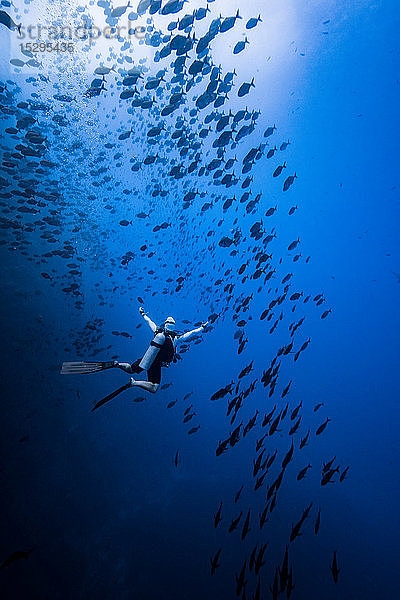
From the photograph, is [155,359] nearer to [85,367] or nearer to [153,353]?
[153,353]

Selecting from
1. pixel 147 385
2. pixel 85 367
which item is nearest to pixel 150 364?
pixel 147 385

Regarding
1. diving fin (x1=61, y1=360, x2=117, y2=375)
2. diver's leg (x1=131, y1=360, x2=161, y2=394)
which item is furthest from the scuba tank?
diving fin (x1=61, y1=360, x2=117, y2=375)

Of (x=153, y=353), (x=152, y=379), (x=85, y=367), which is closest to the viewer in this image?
(x=153, y=353)

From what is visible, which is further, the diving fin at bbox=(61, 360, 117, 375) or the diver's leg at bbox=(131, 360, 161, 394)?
the diver's leg at bbox=(131, 360, 161, 394)

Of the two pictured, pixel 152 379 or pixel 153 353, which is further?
pixel 152 379

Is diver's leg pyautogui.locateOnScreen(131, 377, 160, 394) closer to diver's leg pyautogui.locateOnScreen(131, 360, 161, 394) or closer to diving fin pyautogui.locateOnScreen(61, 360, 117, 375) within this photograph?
diver's leg pyautogui.locateOnScreen(131, 360, 161, 394)

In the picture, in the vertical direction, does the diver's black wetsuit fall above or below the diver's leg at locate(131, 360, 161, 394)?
above

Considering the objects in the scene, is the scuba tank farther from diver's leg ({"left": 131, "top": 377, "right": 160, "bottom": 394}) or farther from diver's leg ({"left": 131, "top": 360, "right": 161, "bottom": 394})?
diver's leg ({"left": 131, "top": 377, "right": 160, "bottom": 394})

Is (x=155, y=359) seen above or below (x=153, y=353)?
below

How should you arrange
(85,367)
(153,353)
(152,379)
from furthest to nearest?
(152,379) < (85,367) < (153,353)

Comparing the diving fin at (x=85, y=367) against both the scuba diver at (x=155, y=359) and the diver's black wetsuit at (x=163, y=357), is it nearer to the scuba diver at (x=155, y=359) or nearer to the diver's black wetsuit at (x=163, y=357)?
the scuba diver at (x=155, y=359)

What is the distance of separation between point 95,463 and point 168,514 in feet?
12.9

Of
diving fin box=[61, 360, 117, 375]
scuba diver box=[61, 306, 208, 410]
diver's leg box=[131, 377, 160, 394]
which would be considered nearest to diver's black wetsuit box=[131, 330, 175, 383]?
scuba diver box=[61, 306, 208, 410]

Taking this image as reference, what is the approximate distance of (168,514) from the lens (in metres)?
13.8
